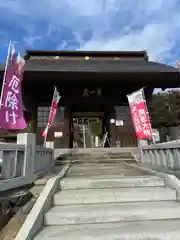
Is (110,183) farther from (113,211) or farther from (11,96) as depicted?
(11,96)

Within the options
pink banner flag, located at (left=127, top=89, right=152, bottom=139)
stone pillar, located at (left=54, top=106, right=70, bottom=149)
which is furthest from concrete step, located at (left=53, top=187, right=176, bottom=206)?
stone pillar, located at (left=54, top=106, right=70, bottom=149)

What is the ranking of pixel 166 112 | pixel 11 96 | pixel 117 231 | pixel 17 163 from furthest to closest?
pixel 166 112 < pixel 11 96 < pixel 17 163 < pixel 117 231

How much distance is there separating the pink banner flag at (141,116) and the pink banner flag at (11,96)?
4.87 m

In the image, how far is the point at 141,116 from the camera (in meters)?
7.81

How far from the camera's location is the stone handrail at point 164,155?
4.47 m

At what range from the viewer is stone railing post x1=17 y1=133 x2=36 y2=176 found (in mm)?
4211

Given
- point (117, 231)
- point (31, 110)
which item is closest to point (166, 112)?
point (31, 110)

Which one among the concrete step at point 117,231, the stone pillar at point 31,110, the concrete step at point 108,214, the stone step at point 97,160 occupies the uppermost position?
the stone pillar at point 31,110

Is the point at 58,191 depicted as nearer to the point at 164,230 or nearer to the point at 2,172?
the point at 2,172

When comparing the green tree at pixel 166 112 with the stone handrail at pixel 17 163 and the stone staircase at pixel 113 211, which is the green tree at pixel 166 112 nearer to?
the stone staircase at pixel 113 211

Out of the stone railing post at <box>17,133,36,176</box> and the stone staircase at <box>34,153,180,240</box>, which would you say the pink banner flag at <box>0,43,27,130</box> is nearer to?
the stone railing post at <box>17,133,36,176</box>

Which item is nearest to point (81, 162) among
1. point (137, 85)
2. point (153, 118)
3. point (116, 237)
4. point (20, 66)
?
point (20, 66)

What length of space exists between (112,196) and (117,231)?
99cm

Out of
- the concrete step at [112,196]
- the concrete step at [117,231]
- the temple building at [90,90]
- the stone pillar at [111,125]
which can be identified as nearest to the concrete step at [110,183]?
the concrete step at [112,196]
